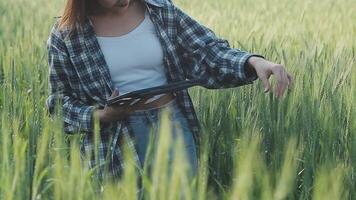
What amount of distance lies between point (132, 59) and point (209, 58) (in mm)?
190

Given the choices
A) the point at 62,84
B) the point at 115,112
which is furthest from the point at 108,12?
the point at 115,112

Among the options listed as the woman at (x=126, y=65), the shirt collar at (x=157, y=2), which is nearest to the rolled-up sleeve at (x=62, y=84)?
the woman at (x=126, y=65)

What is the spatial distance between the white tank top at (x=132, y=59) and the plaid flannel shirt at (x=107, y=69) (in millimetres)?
22

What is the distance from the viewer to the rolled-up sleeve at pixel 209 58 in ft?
5.47

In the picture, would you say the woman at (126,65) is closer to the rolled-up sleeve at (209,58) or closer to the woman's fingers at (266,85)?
the rolled-up sleeve at (209,58)

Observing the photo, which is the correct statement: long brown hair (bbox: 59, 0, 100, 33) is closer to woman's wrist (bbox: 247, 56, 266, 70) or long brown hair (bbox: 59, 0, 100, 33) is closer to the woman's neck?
the woman's neck

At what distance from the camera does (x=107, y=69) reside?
67.2 inches

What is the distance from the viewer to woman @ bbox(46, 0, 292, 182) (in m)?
1.67

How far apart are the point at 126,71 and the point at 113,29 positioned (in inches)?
4.3

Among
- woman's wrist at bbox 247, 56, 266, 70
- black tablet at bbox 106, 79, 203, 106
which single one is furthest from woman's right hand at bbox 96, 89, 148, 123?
woman's wrist at bbox 247, 56, 266, 70

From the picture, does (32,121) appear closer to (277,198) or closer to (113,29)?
(113,29)

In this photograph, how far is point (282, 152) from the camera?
1.33m

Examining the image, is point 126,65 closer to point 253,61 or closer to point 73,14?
point 73,14

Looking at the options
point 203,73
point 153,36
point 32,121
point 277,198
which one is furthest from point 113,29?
point 277,198
